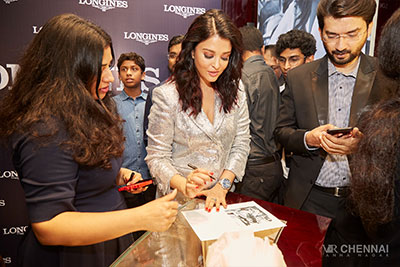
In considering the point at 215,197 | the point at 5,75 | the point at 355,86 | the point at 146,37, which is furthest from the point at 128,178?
the point at 146,37

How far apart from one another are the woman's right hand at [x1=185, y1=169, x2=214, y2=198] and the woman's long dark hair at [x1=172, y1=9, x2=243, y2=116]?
1.43 feet

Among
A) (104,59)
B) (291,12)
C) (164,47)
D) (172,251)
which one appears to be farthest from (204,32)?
(291,12)

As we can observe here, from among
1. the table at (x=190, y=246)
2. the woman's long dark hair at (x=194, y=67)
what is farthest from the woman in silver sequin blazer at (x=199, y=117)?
the table at (x=190, y=246)

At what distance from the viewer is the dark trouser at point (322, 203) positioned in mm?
1847

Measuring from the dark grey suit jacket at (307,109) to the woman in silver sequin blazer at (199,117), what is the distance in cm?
34

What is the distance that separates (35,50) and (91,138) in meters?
0.39

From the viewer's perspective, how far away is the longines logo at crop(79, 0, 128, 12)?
11.5ft

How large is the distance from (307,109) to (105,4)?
109 inches

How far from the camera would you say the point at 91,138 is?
110cm

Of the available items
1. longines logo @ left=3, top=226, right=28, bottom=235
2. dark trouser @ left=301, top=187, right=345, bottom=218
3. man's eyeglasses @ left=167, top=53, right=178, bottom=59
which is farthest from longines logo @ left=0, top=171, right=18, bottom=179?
dark trouser @ left=301, top=187, right=345, bottom=218

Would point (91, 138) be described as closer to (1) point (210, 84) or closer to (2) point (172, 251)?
(2) point (172, 251)

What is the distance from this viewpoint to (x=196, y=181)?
4.95 ft

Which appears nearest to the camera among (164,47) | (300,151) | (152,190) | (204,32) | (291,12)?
(204,32)

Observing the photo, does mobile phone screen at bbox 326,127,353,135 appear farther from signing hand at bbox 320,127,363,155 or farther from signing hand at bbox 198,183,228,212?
signing hand at bbox 198,183,228,212
